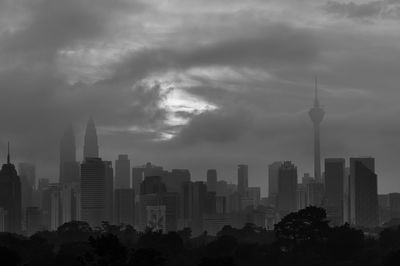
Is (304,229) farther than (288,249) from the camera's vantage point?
Yes

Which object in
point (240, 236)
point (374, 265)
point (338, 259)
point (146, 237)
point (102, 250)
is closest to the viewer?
point (102, 250)

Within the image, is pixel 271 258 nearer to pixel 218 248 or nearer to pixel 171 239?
pixel 218 248

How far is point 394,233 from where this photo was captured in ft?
472

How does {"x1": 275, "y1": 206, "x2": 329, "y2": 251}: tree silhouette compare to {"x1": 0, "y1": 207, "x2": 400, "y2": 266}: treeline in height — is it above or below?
above

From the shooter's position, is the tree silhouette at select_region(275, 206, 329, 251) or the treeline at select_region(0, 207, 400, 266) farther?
the tree silhouette at select_region(275, 206, 329, 251)

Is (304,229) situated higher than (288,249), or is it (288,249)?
(304,229)

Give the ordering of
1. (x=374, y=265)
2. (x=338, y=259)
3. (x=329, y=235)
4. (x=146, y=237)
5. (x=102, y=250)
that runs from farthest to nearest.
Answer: (x=146, y=237)
(x=329, y=235)
(x=338, y=259)
(x=374, y=265)
(x=102, y=250)

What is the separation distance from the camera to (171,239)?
136 metres

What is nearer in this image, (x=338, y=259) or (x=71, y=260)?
(x=71, y=260)

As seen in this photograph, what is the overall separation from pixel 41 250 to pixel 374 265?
169 feet

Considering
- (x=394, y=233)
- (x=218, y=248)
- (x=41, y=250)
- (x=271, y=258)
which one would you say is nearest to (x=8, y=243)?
(x=41, y=250)

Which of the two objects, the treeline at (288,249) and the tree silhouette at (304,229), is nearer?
the treeline at (288,249)

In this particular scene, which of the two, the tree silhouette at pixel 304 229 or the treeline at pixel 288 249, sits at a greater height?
the tree silhouette at pixel 304 229

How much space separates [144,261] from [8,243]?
210ft
